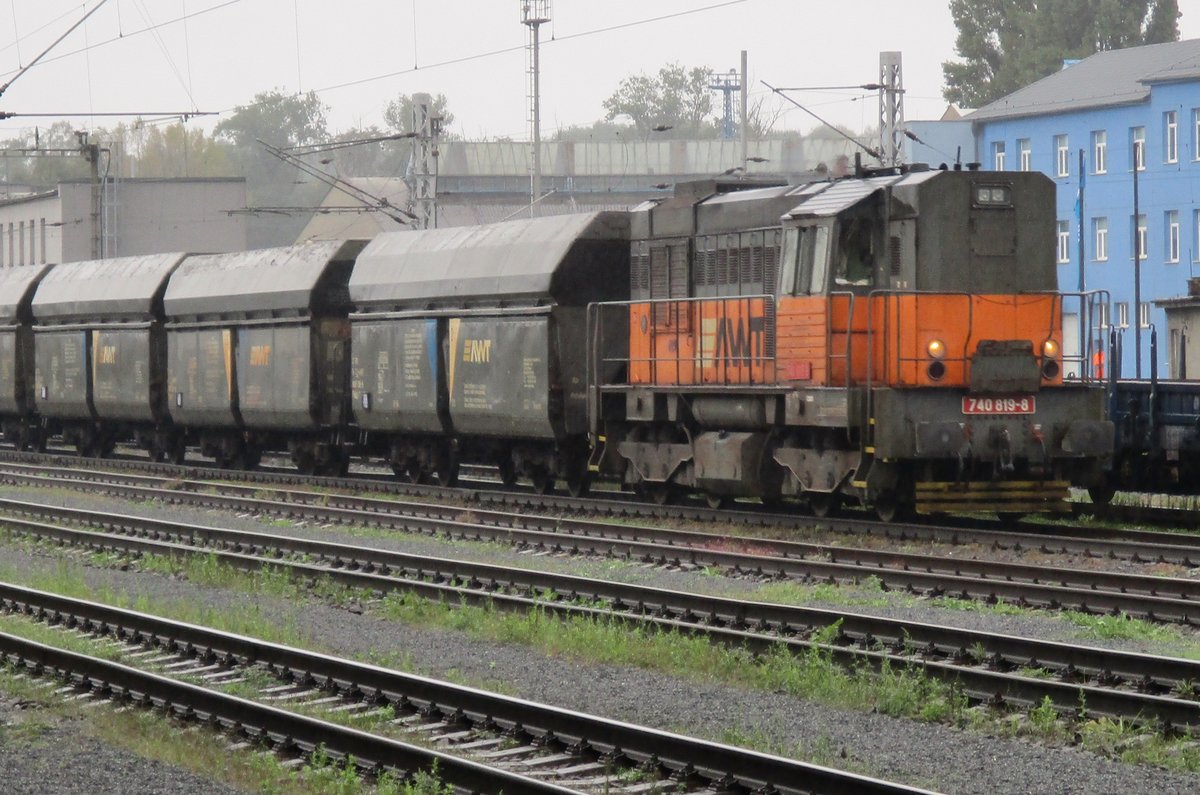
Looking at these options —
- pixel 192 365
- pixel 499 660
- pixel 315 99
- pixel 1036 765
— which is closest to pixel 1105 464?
pixel 499 660

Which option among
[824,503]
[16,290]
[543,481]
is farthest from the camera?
[16,290]

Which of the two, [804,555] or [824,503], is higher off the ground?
[824,503]

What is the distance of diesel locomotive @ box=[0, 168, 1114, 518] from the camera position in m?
→ 16.2

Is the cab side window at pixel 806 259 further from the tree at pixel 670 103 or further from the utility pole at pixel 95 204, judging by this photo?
the tree at pixel 670 103

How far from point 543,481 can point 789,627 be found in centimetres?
1142

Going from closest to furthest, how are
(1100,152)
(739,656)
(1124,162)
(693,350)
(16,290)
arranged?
1. (739,656)
2. (693,350)
3. (16,290)
4. (1124,162)
5. (1100,152)

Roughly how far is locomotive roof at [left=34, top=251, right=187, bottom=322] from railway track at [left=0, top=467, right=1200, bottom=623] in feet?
28.9

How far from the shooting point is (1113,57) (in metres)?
61.4

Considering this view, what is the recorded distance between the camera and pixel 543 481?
2230cm

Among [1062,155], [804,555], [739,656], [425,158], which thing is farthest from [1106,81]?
[739,656]

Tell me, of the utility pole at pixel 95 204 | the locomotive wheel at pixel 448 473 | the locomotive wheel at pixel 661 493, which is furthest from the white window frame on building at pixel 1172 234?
the locomotive wheel at pixel 661 493

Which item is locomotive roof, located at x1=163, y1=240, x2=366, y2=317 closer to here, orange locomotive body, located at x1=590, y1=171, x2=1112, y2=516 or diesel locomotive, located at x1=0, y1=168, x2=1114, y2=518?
diesel locomotive, located at x1=0, y1=168, x2=1114, y2=518

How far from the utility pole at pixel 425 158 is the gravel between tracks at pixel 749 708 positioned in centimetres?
2257

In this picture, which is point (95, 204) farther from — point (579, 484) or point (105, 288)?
point (579, 484)
